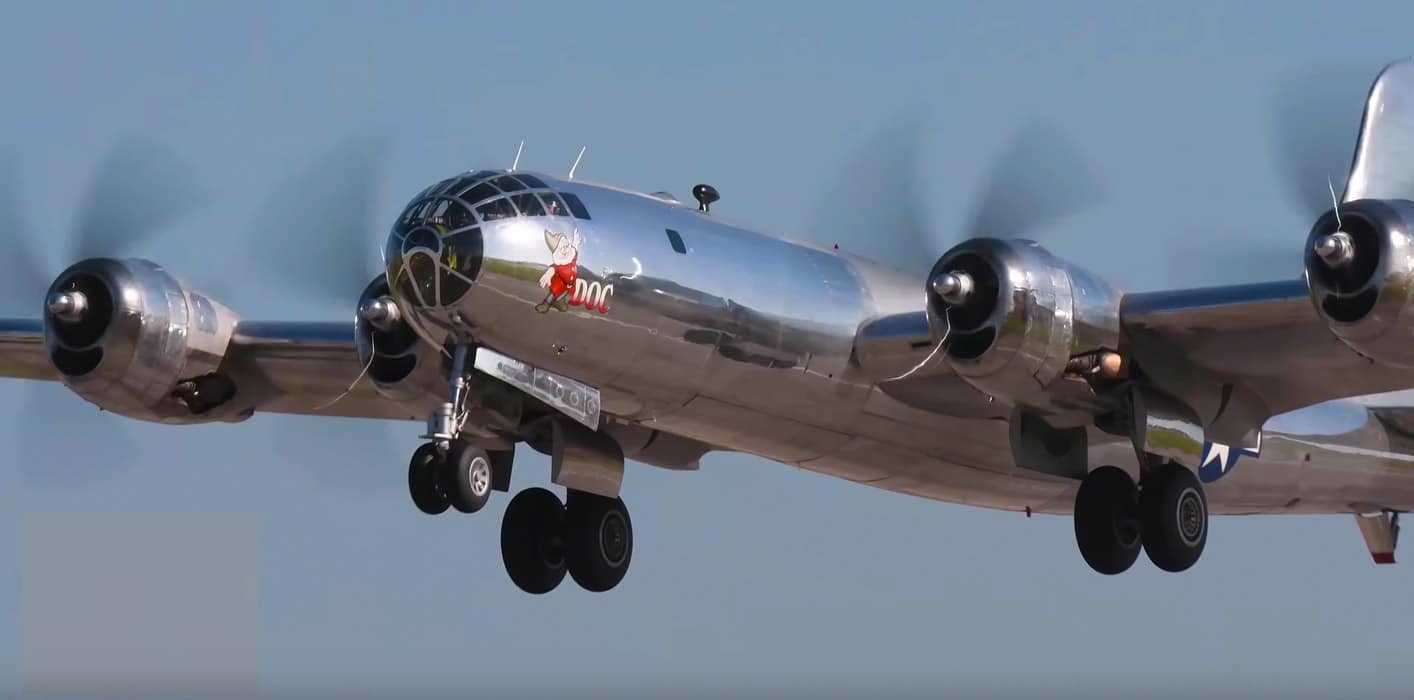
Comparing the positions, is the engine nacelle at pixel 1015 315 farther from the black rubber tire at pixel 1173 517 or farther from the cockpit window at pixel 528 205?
the cockpit window at pixel 528 205

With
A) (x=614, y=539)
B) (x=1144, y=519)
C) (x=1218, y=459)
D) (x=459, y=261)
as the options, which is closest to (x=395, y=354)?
(x=459, y=261)

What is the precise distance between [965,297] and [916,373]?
1.74 metres

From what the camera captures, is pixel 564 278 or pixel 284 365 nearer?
pixel 564 278

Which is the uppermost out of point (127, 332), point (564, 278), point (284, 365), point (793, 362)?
point (564, 278)

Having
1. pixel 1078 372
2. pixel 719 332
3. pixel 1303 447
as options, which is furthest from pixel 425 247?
pixel 1303 447

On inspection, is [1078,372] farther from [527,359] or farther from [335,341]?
[335,341]

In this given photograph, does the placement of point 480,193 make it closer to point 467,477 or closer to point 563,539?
point 467,477

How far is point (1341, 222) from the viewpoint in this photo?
1864 cm

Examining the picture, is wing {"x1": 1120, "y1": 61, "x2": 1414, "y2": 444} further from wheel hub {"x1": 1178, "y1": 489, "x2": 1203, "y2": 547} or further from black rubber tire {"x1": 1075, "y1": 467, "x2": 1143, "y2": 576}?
black rubber tire {"x1": 1075, "y1": 467, "x2": 1143, "y2": 576}

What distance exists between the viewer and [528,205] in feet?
63.9

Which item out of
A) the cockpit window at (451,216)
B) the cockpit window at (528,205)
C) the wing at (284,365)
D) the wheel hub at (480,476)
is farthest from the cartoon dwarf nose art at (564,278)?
the wing at (284,365)

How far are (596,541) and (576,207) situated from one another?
4.94m

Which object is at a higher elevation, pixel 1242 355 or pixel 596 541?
pixel 1242 355

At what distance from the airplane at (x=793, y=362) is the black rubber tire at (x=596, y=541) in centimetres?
4
